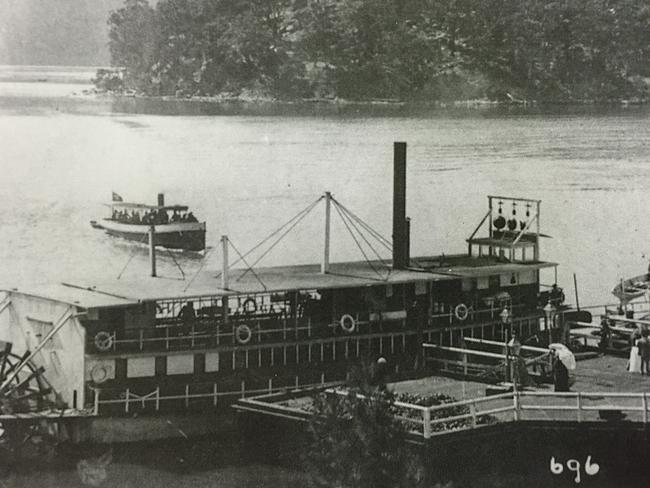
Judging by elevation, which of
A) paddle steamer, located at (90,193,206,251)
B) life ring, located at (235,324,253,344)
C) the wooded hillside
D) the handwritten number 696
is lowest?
the handwritten number 696

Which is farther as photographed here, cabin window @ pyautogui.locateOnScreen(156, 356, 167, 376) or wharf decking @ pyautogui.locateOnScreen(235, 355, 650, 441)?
cabin window @ pyautogui.locateOnScreen(156, 356, 167, 376)

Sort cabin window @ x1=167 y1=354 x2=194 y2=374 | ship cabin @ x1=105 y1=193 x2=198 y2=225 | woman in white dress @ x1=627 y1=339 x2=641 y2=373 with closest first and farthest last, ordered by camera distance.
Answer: cabin window @ x1=167 y1=354 x2=194 y2=374
woman in white dress @ x1=627 y1=339 x2=641 y2=373
ship cabin @ x1=105 y1=193 x2=198 y2=225

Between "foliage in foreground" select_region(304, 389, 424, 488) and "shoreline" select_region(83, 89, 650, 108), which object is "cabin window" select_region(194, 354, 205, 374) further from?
"shoreline" select_region(83, 89, 650, 108)

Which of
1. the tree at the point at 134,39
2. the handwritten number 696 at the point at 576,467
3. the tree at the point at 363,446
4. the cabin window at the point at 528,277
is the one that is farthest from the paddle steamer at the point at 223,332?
the tree at the point at 134,39

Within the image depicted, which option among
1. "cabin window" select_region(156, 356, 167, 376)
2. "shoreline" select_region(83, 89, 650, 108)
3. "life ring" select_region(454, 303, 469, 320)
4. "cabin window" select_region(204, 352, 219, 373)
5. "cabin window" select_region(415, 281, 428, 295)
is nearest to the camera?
"cabin window" select_region(156, 356, 167, 376)

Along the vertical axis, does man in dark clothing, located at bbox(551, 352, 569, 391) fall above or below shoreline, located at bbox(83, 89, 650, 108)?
below

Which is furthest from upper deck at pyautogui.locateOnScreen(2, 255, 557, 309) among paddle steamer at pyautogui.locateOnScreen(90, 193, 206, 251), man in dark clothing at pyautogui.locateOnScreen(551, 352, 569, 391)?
paddle steamer at pyautogui.locateOnScreen(90, 193, 206, 251)

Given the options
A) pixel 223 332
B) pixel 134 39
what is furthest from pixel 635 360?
pixel 134 39

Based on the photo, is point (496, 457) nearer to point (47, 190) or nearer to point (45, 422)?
point (45, 422)
